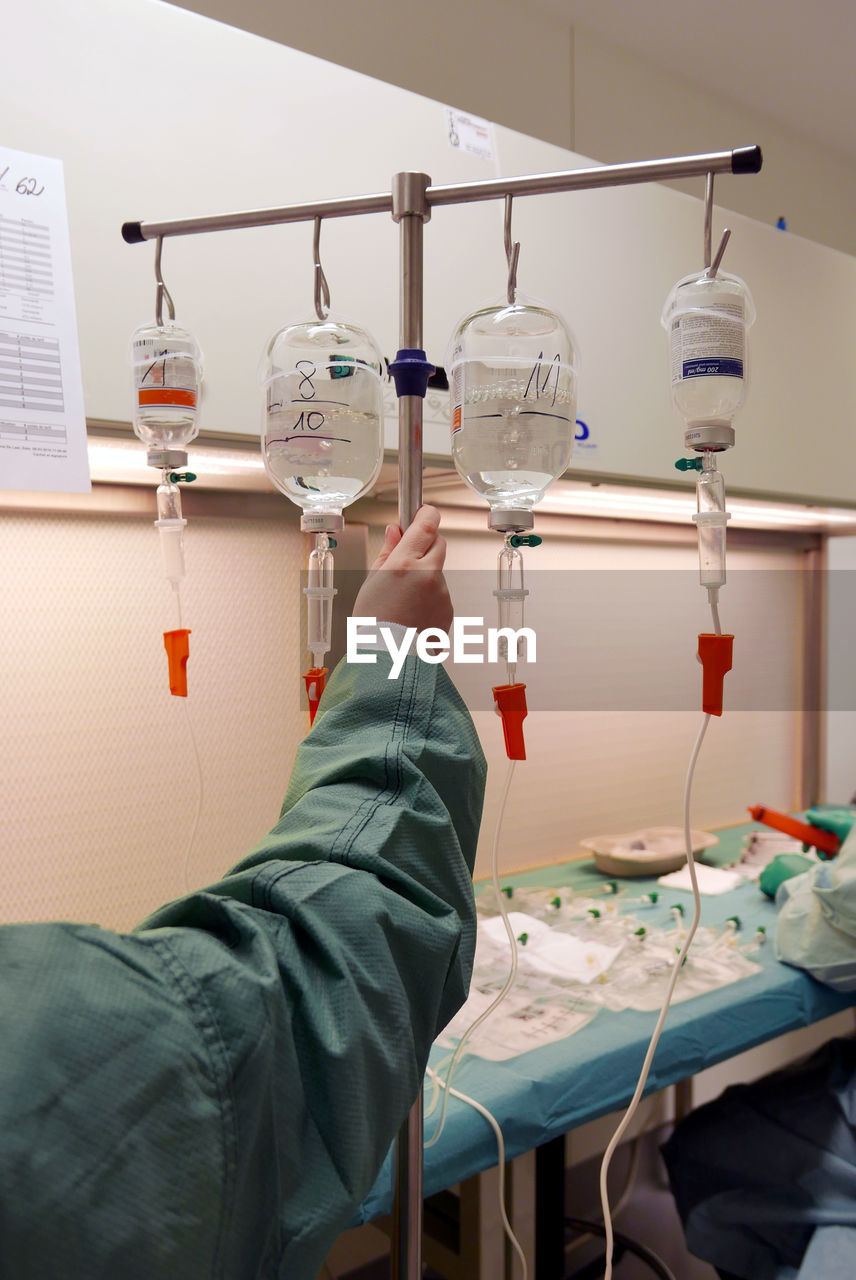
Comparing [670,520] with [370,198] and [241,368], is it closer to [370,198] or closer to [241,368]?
[241,368]

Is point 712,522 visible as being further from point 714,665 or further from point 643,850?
point 643,850

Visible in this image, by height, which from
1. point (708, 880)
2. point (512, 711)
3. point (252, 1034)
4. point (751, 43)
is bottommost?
point (708, 880)

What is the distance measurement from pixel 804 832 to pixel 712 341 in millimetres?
1635

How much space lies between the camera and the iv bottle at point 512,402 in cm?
70

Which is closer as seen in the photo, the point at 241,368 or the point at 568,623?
the point at 241,368

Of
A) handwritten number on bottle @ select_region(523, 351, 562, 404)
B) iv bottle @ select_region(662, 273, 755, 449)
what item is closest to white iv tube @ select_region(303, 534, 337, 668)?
handwritten number on bottle @ select_region(523, 351, 562, 404)

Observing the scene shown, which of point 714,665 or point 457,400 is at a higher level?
point 457,400

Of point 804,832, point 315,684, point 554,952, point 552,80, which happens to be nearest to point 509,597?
point 315,684

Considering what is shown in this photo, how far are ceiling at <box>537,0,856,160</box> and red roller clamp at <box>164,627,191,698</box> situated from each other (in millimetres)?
2044

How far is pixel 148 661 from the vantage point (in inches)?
55.8

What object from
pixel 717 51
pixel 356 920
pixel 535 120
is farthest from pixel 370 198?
pixel 717 51

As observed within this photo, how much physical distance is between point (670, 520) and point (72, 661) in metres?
1.43

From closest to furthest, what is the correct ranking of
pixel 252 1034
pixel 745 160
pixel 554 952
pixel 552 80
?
1. pixel 252 1034
2. pixel 745 160
3. pixel 554 952
4. pixel 552 80

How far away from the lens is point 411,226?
75 cm
